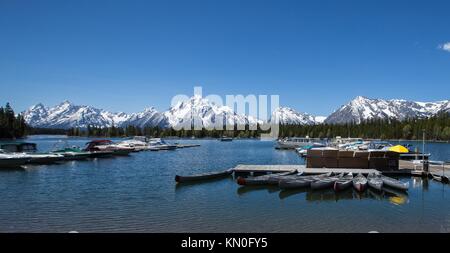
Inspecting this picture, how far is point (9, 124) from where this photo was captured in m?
169

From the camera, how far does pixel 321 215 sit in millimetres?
24812

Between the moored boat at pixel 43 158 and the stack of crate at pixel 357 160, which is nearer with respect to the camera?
the stack of crate at pixel 357 160

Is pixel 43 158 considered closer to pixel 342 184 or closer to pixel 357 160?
pixel 357 160

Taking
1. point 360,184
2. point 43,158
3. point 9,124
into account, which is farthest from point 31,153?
point 9,124

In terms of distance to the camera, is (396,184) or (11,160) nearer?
(396,184)

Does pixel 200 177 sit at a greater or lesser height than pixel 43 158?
lesser

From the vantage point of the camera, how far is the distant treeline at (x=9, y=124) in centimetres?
16412

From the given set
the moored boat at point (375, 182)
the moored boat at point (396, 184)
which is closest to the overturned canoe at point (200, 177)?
the moored boat at point (375, 182)

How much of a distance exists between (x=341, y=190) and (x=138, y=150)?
274 ft

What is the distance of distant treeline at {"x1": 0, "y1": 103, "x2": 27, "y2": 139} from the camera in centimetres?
16412

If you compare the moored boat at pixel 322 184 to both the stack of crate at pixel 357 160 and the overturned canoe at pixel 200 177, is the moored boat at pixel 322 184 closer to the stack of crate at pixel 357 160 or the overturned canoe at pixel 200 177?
the stack of crate at pixel 357 160

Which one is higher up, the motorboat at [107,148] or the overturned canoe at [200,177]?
the motorboat at [107,148]
